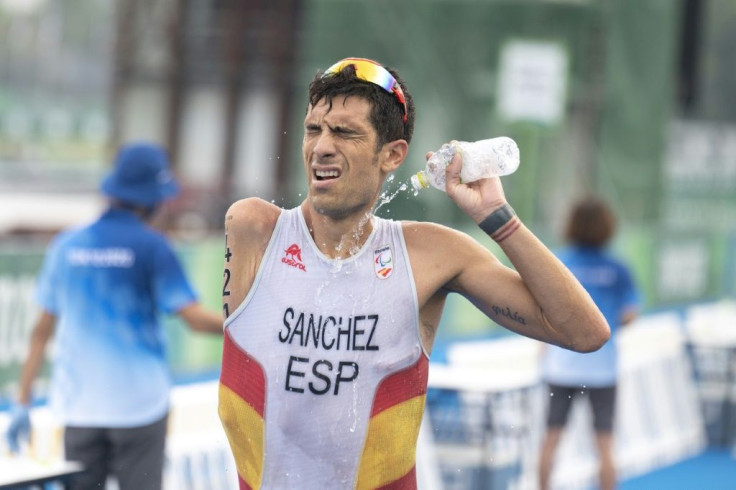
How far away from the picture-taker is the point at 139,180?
18.2ft

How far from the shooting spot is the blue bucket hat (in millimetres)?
5477

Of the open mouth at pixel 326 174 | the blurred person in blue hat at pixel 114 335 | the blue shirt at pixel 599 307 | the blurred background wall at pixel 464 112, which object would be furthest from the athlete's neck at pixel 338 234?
the blurred background wall at pixel 464 112

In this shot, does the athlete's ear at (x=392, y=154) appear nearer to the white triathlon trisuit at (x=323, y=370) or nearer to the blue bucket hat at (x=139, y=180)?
the white triathlon trisuit at (x=323, y=370)

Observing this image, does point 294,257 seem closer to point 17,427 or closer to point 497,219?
point 497,219

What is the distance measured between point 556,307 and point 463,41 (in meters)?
20.4

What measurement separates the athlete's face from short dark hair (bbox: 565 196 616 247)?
17.0ft

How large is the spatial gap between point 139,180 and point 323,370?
9.81 feet

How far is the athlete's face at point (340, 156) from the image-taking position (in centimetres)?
271

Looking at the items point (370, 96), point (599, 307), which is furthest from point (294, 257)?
point (599, 307)

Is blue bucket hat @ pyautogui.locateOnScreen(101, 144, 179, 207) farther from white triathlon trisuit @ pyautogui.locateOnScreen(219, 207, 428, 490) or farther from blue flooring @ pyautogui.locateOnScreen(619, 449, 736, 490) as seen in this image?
blue flooring @ pyautogui.locateOnScreen(619, 449, 736, 490)

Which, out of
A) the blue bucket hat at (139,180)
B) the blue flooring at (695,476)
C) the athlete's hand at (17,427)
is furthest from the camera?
the blue flooring at (695,476)

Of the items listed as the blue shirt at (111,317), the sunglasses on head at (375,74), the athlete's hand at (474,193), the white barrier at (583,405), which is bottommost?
the white barrier at (583,405)

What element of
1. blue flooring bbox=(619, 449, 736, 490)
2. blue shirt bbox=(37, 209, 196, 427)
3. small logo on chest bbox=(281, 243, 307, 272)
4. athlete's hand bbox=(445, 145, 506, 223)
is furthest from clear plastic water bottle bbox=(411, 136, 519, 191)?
blue flooring bbox=(619, 449, 736, 490)

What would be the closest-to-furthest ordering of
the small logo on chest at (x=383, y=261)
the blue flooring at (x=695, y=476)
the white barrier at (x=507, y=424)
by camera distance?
the small logo on chest at (x=383, y=261) < the white barrier at (x=507, y=424) < the blue flooring at (x=695, y=476)
